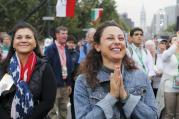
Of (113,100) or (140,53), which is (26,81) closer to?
(113,100)

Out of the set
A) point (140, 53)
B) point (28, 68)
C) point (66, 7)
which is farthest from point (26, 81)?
point (66, 7)

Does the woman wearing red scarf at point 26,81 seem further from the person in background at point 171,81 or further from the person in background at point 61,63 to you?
the person in background at point 61,63

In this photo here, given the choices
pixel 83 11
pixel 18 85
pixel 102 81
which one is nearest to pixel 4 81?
pixel 18 85

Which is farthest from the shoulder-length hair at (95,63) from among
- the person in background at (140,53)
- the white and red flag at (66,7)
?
the white and red flag at (66,7)

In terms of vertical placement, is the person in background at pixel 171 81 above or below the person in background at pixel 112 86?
below

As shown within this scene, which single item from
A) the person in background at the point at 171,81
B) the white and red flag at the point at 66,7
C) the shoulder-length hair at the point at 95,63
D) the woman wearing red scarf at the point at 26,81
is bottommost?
the person in background at the point at 171,81

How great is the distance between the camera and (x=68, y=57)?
907 centimetres

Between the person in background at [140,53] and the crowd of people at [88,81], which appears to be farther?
the person in background at [140,53]

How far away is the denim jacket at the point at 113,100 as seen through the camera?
3.28 metres

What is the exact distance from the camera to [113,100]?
3258 millimetres

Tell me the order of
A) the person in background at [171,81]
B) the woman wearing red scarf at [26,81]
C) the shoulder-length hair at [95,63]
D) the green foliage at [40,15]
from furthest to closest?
the green foliage at [40,15] → the person in background at [171,81] → the woman wearing red scarf at [26,81] → the shoulder-length hair at [95,63]

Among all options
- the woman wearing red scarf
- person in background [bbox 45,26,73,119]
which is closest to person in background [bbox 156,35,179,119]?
person in background [bbox 45,26,73,119]

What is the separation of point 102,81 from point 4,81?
146 centimetres

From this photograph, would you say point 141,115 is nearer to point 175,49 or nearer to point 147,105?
point 147,105
